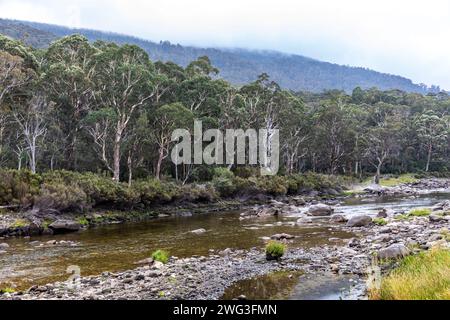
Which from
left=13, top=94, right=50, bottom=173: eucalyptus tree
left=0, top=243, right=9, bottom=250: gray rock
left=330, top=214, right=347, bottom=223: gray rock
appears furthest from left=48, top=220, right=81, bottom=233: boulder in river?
left=330, top=214, right=347, bottom=223: gray rock

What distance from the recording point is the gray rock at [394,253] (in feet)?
55.4

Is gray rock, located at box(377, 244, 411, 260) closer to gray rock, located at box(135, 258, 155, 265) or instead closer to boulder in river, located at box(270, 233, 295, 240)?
boulder in river, located at box(270, 233, 295, 240)

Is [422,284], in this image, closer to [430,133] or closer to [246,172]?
[246,172]

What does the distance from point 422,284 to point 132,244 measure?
1897 centimetres

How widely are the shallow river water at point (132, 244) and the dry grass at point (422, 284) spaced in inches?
109

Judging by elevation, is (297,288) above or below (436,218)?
above

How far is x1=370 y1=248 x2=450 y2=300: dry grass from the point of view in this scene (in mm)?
10352

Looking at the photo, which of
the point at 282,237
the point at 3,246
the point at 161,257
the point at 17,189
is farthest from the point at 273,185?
the point at 161,257

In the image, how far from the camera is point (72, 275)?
1841cm

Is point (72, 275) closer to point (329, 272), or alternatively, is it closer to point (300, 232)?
point (329, 272)

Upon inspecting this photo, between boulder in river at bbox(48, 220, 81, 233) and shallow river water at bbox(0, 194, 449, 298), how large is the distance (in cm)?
115

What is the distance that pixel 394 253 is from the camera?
55.7ft

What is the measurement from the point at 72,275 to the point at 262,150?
53810mm
